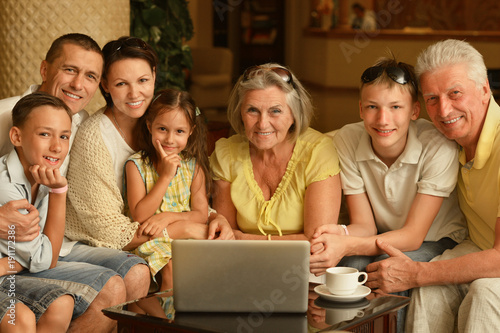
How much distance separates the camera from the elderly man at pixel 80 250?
1971 millimetres

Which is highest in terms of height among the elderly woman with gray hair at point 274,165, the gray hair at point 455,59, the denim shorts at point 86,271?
the gray hair at point 455,59

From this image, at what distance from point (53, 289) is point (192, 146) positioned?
2.64 ft

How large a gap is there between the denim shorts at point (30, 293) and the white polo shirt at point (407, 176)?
3.68ft

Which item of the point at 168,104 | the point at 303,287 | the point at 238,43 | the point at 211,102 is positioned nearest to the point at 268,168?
the point at 168,104

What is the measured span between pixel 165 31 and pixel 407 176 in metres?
2.10

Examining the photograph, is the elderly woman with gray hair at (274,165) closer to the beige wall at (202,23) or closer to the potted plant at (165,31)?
the potted plant at (165,31)

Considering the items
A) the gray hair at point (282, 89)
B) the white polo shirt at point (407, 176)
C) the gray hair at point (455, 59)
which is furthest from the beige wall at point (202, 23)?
the gray hair at point (455, 59)

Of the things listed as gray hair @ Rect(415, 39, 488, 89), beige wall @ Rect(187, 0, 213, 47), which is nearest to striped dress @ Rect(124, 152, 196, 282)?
gray hair @ Rect(415, 39, 488, 89)

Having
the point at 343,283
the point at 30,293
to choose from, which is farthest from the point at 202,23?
the point at 343,283

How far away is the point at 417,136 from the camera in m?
2.42

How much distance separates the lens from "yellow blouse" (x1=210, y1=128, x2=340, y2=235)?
96.3 inches

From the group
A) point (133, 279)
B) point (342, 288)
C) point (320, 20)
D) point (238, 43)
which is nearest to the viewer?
point (342, 288)

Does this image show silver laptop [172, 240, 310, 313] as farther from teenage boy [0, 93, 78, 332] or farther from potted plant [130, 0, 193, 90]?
potted plant [130, 0, 193, 90]

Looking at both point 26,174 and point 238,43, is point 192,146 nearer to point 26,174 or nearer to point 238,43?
point 26,174
